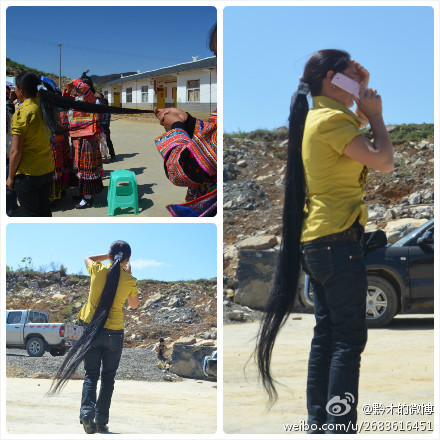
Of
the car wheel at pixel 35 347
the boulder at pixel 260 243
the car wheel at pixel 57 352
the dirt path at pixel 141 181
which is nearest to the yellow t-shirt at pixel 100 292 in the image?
the dirt path at pixel 141 181

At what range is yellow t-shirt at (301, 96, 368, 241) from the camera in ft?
8.09

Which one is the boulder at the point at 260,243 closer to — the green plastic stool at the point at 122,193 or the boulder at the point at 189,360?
the boulder at the point at 189,360

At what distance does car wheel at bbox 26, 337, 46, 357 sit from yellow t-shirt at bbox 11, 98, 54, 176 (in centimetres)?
717

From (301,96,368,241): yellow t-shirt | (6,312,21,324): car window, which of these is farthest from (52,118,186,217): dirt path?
(6,312,21,324): car window

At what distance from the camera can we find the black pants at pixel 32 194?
4.30m

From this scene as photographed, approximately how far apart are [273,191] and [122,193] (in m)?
7.38

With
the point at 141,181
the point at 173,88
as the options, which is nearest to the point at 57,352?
the point at 141,181

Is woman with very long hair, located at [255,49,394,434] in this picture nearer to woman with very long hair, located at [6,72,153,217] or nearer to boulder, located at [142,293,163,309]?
woman with very long hair, located at [6,72,153,217]

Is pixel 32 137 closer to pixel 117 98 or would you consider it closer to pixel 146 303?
pixel 146 303

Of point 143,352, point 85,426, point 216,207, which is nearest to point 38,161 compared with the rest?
point 216,207

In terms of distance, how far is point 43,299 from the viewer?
13.9 meters

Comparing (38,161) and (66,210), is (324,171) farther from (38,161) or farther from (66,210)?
(66,210)

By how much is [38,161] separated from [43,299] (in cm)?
1037

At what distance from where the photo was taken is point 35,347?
1065 cm
